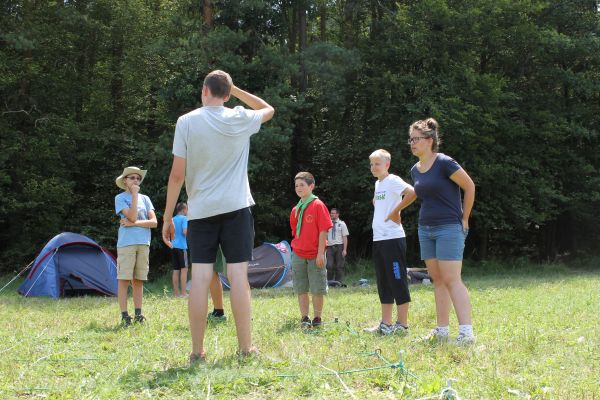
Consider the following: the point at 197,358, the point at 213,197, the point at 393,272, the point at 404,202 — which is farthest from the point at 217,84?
the point at 393,272

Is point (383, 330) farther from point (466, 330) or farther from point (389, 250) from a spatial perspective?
point (466, 330)

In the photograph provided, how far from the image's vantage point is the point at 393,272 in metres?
5.15

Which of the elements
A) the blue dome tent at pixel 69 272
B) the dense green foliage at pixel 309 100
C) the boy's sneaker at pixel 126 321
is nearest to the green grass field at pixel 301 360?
the boy's sneaker at pixel 126 321

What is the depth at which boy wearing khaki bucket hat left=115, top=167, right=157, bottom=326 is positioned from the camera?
589 cm

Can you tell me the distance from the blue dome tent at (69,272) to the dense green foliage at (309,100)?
386 centimetres

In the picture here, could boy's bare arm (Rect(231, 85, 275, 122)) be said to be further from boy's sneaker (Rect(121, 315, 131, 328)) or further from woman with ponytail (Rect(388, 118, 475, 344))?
boy's sneaker (Rect(121, 315, 131, 328))

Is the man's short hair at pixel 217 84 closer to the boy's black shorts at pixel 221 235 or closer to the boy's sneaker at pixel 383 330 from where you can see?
the boy's black shorts at pixel 221 235

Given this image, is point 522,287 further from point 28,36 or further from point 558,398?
point 28,36

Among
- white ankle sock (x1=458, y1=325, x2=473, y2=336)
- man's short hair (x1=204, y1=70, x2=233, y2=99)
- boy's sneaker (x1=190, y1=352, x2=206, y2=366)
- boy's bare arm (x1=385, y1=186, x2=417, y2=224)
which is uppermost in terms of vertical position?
man's short hair (x1=204, y1=70, x2=233, y2=99)

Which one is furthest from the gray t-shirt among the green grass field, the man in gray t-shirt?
the green grass field

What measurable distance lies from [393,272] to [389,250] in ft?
0.62

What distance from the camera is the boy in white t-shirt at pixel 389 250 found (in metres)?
5.12

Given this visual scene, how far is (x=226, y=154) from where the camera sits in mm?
3871

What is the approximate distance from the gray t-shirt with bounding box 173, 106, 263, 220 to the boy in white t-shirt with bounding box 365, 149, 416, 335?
1654mm
